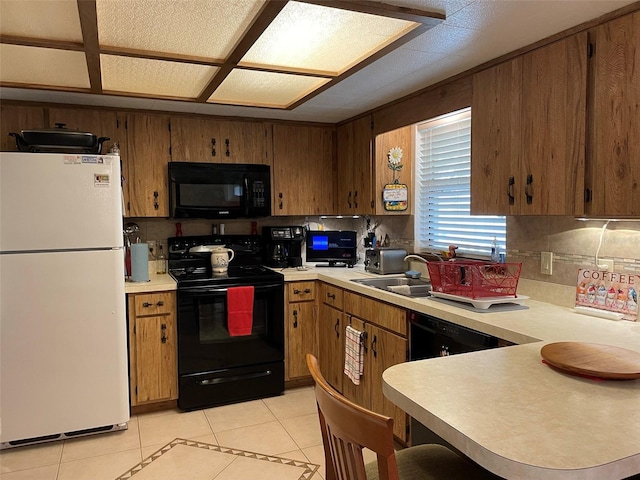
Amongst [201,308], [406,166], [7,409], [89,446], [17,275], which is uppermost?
[406,166]

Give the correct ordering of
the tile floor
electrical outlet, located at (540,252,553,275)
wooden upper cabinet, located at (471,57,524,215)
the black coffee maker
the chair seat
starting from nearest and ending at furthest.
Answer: the chair seat, wooden upper cabinet, located at (471,57,524,215), electrical outlet, located at (540,252,553,275), the tile floor, the black coffee maker

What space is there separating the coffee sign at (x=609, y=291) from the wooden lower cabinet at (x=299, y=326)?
6.44 feet

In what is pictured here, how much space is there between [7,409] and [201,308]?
4.06ft

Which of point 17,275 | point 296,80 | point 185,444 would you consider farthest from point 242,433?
point 296,80

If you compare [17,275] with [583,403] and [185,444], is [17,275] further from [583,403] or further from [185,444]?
[583,403]

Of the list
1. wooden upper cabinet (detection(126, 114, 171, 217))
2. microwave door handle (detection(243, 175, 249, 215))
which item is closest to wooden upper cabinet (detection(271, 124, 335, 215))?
microwave door handle (detection(243, 175, 249, 215))

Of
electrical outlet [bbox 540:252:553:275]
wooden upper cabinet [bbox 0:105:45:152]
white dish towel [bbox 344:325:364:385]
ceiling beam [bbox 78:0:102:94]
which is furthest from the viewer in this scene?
wooden upper cabinet [bbox 0:105:45:152]

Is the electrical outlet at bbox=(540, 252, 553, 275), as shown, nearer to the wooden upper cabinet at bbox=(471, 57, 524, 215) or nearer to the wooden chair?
the wooden upper cabinet at bbox=(471, 57, 524, 215)

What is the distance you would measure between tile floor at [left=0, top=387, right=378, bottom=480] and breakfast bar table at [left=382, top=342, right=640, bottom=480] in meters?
1.43

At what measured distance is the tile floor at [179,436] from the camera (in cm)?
255

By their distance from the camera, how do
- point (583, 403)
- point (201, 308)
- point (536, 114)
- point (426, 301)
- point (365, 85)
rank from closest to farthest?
point (583, 403) → point (536, 114) → point (426, 301) → point (365, 85) → point (201, 308)

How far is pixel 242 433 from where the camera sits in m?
2.96

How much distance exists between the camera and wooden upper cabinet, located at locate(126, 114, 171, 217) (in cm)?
352

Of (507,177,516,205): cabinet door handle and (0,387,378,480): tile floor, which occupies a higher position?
(507,177,516,205): cabinet door handle
